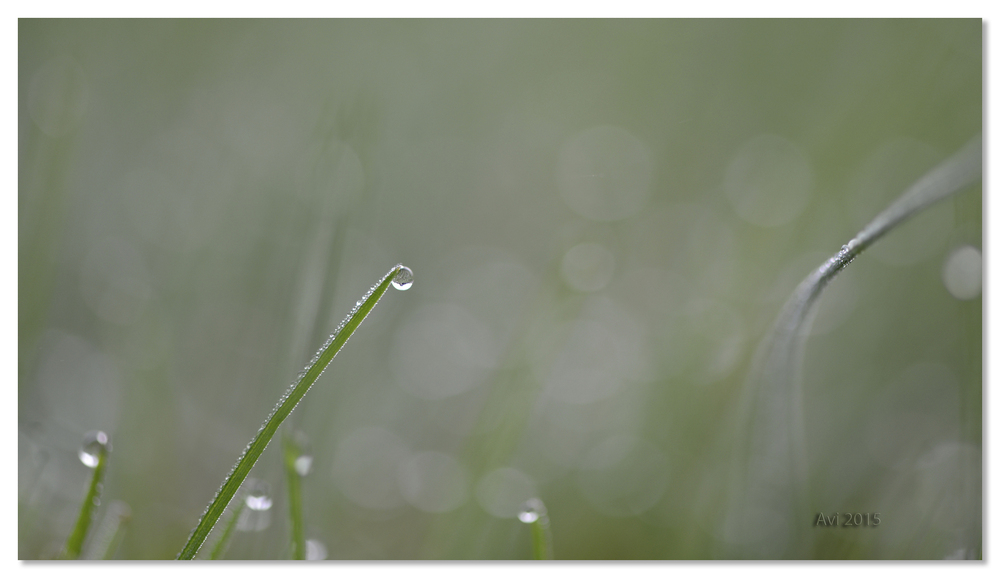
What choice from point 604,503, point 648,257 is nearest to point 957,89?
point 648,257

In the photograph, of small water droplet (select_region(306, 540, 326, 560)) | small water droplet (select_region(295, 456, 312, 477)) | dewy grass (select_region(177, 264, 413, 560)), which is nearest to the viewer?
dewy grass (select_region(177, 264, 413, 560))

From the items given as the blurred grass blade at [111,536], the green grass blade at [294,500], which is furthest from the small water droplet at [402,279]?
the blurred grass blade at [111,536]

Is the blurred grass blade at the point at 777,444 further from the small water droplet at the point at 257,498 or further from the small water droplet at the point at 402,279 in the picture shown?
the small water droplet at the point at 257,498

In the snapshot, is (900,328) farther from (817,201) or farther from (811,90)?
(811,90)

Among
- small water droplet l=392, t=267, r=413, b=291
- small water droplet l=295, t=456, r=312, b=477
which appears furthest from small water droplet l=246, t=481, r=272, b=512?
small water droplet l=392, t=267, r=413, b=291

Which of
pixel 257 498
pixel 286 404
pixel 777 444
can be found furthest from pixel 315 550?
pixel 777 444

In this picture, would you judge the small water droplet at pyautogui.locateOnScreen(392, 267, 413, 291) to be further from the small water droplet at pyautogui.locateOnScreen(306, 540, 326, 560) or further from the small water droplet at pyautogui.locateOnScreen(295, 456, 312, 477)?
the small water droplet at pyautogui.locateOnScreen(306, 540, 326, 560)
